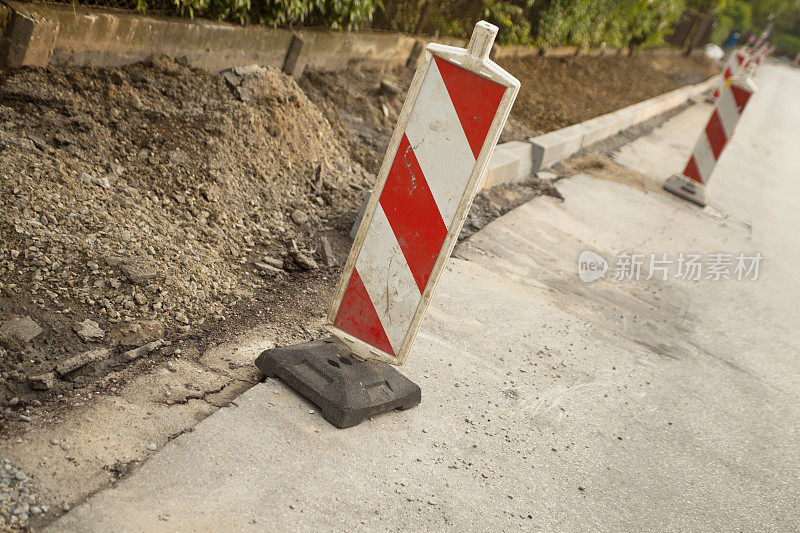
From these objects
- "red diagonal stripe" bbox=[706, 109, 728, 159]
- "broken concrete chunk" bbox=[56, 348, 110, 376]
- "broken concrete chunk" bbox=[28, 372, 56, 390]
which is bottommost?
"broken concrete chunk" bbox=[28, 372, 56, 390]

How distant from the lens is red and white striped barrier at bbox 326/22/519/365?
104 inches

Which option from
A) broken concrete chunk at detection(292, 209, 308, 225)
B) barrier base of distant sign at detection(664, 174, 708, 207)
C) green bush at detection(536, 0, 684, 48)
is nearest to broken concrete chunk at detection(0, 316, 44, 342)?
broken concrete chunk at detection(292, 209, 308, 225)

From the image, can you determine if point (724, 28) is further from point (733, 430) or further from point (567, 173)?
point (733, 430)

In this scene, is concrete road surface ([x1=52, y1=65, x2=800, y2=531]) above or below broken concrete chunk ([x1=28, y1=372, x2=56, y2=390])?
above

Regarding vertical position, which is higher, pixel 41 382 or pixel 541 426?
pixel 541 426

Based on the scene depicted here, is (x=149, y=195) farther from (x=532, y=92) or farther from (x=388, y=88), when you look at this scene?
(x=532, y=92)

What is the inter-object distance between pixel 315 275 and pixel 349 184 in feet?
4.35

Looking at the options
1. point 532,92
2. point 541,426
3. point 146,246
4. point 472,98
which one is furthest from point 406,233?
point 532,92

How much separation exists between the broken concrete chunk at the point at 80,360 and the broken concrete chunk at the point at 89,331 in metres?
0.08

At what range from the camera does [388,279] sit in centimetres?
294

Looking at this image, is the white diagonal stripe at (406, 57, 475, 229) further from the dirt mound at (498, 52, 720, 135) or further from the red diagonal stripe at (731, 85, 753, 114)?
the red diagonal stripe at (731, 85, 753, 114)

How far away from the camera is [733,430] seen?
3781mm

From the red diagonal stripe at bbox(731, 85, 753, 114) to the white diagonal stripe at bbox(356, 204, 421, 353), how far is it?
6449 millimetres

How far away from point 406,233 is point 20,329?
1507 mm
